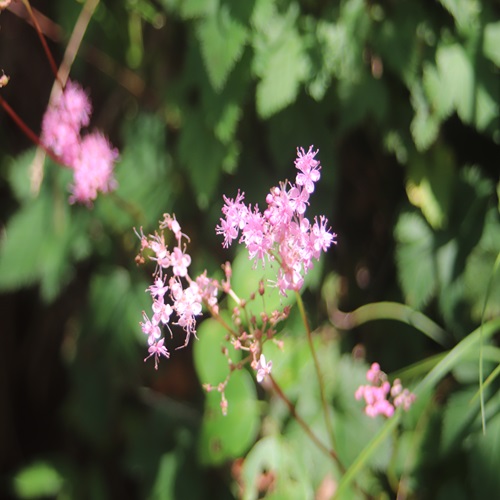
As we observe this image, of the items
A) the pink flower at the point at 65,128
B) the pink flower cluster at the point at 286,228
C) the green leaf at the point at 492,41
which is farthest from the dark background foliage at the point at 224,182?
the pink flower cluster at the point at 286,228

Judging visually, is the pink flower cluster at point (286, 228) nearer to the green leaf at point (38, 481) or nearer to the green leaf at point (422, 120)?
the green leaf at point (422, 120)

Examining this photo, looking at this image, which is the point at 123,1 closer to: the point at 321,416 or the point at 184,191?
the point at 184,191

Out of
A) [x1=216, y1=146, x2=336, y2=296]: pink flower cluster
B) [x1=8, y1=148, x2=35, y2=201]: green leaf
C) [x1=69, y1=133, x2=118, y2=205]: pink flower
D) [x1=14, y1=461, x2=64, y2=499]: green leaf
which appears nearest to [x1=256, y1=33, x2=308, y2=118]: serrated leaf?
[x1=69, y1=133, x2=118, y2=205]: pink flower

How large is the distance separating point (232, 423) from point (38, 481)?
83cm

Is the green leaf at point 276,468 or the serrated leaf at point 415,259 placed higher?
the serrated leaf at point 415,259

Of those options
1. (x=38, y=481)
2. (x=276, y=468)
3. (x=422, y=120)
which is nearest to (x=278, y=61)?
(x=422, y=120)

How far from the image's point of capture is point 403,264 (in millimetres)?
1368

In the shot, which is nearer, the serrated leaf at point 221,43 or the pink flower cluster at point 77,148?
the serrated leaf at point 221,43

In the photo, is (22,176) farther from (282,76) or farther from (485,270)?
(485,270)

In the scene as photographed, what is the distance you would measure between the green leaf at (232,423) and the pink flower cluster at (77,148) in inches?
17.9

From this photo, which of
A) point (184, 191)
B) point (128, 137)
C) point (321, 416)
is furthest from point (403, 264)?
point (128, 137)

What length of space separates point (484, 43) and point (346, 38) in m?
0.22

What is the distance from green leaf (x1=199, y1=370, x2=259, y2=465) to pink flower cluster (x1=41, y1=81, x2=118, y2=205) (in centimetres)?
46

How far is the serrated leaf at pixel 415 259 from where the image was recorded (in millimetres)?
1339
